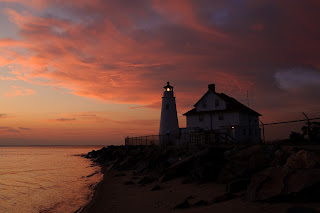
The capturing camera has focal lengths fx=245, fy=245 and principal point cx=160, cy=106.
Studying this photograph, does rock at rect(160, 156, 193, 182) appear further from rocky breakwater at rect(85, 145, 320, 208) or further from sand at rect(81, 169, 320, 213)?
sand at rect(81, 169, 320, 213)

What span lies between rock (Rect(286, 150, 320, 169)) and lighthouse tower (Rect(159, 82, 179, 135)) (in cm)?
3012

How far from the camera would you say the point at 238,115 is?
112ft

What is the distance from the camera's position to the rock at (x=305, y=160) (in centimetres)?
880

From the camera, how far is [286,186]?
7.30 metres

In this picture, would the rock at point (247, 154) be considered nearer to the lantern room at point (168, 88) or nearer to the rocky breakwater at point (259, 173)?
the rocky breakwater at point (259, 173)

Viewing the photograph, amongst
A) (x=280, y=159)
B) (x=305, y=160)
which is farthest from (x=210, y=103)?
(x=305, y=160)

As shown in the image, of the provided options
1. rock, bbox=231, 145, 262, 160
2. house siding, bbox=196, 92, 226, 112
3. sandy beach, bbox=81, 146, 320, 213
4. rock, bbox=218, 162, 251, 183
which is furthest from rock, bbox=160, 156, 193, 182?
house siding, bbox=196, 92, 226, 112

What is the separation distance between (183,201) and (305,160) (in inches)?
189

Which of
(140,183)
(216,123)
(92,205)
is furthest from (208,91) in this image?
(92,205)

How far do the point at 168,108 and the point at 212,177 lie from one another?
28414 millimetres

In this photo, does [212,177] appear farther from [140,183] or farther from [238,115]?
[238,115]

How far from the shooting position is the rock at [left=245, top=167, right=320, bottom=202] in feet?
22.8

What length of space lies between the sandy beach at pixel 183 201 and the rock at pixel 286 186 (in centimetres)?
16

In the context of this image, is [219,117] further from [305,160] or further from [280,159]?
[305,160]
